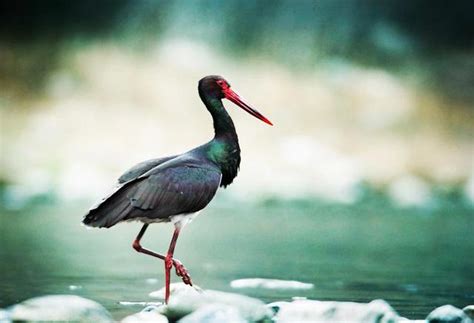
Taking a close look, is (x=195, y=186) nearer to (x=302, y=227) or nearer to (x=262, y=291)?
(x=262, y=291)

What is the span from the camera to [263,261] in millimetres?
14656

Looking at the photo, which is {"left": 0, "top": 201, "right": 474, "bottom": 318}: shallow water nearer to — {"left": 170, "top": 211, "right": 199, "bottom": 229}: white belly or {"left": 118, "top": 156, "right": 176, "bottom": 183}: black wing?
{"left": 170, "top": 211, "right": 199, "bottom": 229}: white belly

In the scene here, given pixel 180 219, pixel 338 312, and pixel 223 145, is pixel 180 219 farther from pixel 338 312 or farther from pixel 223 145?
pixel 338 312

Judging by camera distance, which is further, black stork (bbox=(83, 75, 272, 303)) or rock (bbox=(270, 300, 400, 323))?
black stork (bbox=(83, 75, 272, 303))

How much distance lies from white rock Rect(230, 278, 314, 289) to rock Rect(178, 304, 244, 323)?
140 inches

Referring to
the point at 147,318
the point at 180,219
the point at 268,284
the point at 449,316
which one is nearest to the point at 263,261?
the point at 268,284

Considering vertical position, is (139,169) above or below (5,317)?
above

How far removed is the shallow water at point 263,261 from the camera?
403 inches

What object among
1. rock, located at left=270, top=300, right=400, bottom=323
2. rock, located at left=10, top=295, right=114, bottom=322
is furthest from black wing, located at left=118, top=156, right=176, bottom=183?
rock, located at left=270, top=300, right=400, bottom=323

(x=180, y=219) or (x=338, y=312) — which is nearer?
(x=338, y=312)

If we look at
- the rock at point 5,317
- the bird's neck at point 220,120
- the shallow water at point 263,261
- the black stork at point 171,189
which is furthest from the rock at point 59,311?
the bird's neck at point 220,120

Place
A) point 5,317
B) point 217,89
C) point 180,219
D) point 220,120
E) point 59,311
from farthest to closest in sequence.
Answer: point 217,89 → point 220,120 → point 180,219 → point 5,317 → point 59,311

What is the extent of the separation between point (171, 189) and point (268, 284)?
10.2 feet

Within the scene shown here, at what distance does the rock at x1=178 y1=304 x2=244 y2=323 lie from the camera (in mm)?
6992
